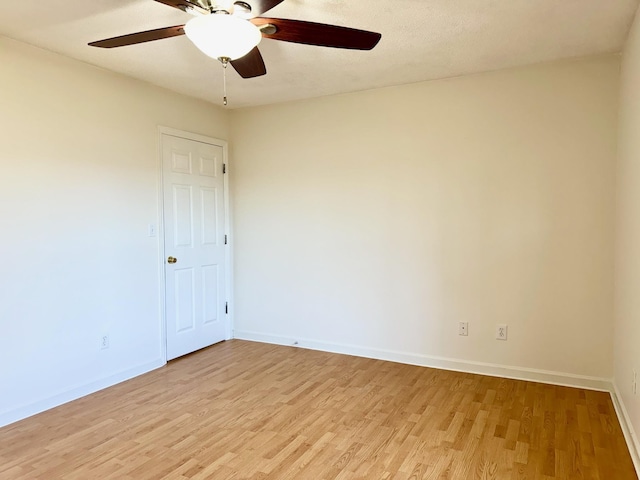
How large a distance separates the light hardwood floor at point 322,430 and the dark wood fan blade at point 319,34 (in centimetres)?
207

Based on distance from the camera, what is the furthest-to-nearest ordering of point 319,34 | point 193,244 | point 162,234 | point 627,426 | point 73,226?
point 193,244 → point 162,234 → point 73,226 → point 627,426 → point 319,34

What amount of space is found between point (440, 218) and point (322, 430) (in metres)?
1.92

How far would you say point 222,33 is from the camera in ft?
5.69

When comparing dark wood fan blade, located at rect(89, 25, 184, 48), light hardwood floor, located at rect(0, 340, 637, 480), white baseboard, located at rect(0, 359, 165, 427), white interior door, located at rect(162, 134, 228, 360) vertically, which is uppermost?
dark wood fan blade, located at rect(89, 25, 184, 48)

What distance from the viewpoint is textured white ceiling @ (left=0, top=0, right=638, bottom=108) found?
7.57 ft

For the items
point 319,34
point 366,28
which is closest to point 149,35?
point 319,34

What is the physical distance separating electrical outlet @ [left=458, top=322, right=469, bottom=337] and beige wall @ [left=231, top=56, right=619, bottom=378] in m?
0.04

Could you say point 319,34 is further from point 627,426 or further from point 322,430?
point 627,426

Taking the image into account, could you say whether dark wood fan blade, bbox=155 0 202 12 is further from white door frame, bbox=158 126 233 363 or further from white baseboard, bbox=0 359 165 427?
white baseboard, bbox=0 359 165 427

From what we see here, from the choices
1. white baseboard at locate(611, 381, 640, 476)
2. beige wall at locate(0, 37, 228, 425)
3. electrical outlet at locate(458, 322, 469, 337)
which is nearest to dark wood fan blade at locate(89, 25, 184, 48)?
beige wall at locate(0, 37, 228, 425)

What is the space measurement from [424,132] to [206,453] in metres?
2.85

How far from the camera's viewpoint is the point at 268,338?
4449 millimetres

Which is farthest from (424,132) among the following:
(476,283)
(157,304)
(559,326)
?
(157,304)

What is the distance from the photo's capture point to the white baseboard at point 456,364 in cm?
318
